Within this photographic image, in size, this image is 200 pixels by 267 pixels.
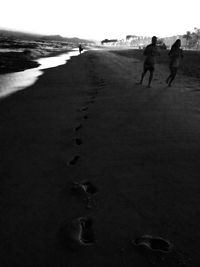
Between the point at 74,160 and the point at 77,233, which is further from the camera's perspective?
the point at 74,160

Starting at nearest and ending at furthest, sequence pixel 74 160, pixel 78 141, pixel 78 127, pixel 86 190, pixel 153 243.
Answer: pixel 153 243 → pixel 86 190 → pixel 74 160 → pixel 78 141 → pixel 78 127

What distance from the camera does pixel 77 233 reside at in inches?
92.7


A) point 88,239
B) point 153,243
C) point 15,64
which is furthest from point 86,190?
point 15,64

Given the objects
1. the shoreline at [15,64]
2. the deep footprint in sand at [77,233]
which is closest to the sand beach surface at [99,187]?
the deep footprint in sand at [77,233]

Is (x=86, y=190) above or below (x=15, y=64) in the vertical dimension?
above

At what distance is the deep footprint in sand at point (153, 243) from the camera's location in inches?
87.3

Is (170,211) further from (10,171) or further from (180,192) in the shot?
(10,171)

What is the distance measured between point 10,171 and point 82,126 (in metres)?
2.07

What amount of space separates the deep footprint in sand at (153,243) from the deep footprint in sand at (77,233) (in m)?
0.36

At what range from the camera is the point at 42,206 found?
9.03ft

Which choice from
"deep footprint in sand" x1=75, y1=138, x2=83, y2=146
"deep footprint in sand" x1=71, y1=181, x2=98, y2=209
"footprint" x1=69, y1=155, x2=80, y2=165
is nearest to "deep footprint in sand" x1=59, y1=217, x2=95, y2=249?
"deep footprint in sand" x1=71, y1=181, x2=98, y2=209

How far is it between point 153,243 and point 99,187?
97 centimetres

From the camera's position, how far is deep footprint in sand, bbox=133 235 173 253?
87.3 inches

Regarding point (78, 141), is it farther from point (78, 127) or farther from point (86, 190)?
point (86, 190)
